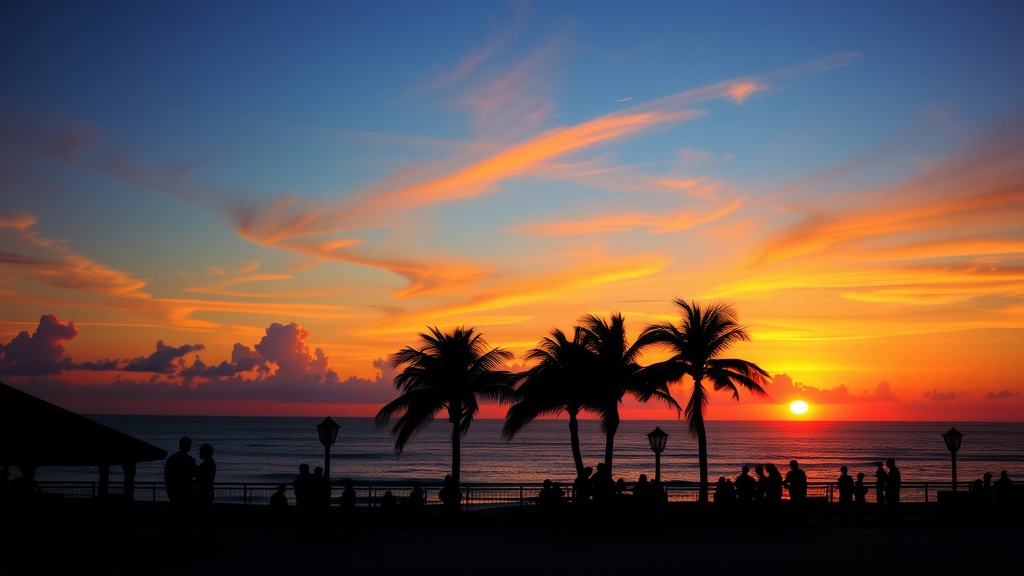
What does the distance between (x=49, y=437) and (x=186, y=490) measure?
103 inches

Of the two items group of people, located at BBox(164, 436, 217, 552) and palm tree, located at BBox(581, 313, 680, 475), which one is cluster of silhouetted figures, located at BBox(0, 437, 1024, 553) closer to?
group of people, located at BBox(164, 436, 217, 552)

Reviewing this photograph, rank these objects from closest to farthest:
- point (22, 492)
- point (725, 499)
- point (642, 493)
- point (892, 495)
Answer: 1. point (22, 492)
2. point (642, 493)
3. point (892, 495)
4. point (725, 499)

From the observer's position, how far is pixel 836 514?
29344 mm

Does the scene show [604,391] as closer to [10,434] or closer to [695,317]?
[695,317]

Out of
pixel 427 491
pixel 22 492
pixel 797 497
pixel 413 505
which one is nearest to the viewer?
pixel 22 492

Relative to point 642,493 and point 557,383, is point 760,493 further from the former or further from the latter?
point 557,383

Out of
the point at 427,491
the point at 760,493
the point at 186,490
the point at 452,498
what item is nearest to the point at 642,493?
the point at 760,493

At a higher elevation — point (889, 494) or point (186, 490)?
point (186, 490)

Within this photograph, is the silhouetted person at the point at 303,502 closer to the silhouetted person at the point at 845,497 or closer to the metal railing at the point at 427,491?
the metal railing at the point at 427,491

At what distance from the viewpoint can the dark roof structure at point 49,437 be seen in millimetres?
15695

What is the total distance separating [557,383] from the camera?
3338cm

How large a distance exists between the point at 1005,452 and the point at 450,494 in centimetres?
14751

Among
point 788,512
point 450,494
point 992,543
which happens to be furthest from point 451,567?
point 992,543

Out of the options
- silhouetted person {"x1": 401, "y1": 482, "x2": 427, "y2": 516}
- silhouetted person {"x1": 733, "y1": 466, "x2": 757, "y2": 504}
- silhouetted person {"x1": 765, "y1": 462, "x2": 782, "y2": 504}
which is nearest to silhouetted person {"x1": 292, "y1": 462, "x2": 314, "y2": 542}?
silhouetted person {"x1": 401, "y1": 482, "x2": 427, "y2": 516}
